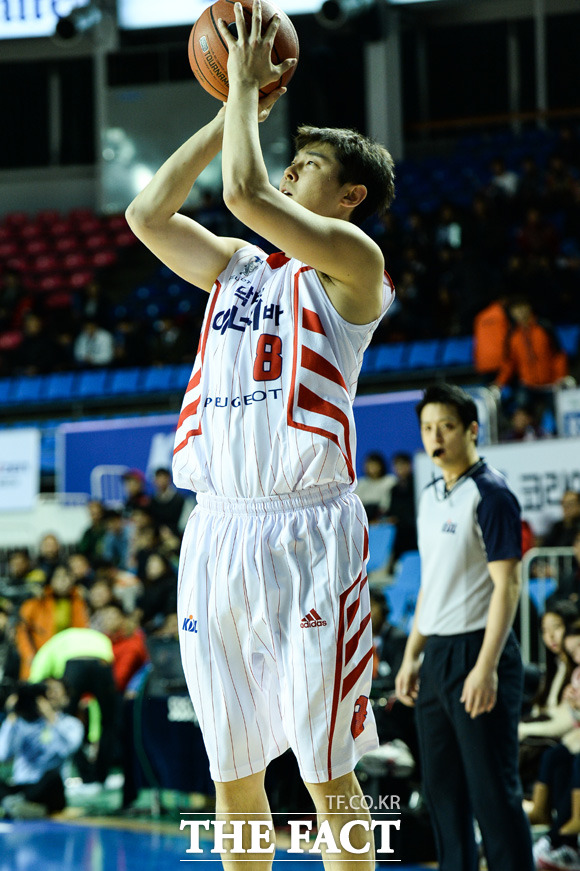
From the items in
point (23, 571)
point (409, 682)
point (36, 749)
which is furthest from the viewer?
point (23, 571)

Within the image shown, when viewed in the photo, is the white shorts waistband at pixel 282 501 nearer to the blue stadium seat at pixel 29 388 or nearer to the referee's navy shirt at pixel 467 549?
the referee's navy shirt at pixel 467 549

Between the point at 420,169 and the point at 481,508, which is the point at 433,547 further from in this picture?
the point at 420,169

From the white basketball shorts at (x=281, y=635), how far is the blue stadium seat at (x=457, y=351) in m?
10.4

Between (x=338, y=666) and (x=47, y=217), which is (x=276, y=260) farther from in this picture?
(x=47, y=217)

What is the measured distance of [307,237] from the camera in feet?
8.32

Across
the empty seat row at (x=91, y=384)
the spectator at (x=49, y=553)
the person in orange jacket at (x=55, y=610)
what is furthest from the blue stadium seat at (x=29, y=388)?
the person in orange jacket at (x=55, y=610)

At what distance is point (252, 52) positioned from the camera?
2.60m

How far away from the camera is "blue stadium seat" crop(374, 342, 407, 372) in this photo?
44.5 feet

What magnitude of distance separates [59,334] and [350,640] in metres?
14.5

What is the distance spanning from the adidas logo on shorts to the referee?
1.23 m

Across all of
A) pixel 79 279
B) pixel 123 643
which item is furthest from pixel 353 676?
pixel 79 279

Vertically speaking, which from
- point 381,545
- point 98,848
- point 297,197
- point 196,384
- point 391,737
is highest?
point 297,197

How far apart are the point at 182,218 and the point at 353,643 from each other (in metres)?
1.17

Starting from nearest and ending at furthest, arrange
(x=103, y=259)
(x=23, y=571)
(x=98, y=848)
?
(x=98, y=848)
(x=23, y=571)
(x=103, y=259)
